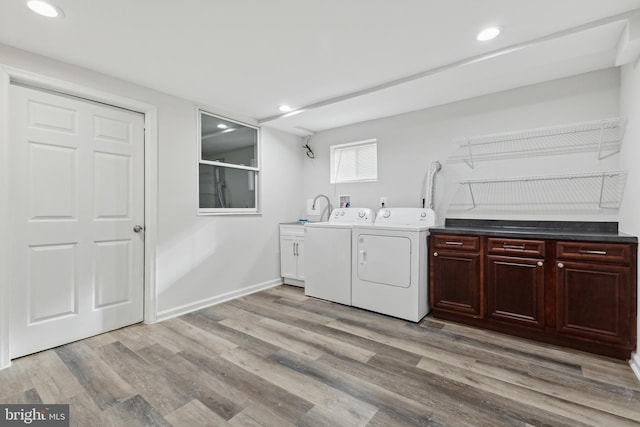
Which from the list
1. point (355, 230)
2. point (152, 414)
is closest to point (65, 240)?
point (152, 414)

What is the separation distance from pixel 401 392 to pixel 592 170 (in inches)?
98.4

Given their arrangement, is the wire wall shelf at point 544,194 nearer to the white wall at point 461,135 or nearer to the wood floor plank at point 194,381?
the white wall at point 461,135

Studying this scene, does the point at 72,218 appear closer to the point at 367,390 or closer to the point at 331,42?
the point at 331,42

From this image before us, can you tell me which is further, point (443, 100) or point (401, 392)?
point (443, 100)

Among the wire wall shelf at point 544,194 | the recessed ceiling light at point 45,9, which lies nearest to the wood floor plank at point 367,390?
the wire wall shelf at point 544,194

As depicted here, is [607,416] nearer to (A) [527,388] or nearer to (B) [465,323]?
(A) [527,388]

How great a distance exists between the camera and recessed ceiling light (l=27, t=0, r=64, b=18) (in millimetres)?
1710

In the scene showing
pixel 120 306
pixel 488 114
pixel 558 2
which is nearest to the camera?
pixel 558 2

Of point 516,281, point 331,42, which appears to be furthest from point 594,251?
point 331,42

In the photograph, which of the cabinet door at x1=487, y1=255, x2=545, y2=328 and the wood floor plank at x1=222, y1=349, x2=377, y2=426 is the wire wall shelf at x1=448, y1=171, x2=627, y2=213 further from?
the wood floor plank at x1=222, y1=349, x2=377, y2=426

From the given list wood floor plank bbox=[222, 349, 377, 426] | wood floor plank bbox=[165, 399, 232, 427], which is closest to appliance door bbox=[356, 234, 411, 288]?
wood floor plank bbox=[222, 349, 377, 426]

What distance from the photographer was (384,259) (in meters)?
3.06

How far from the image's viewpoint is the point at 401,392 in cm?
179

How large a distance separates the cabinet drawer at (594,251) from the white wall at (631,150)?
145 millimetres
